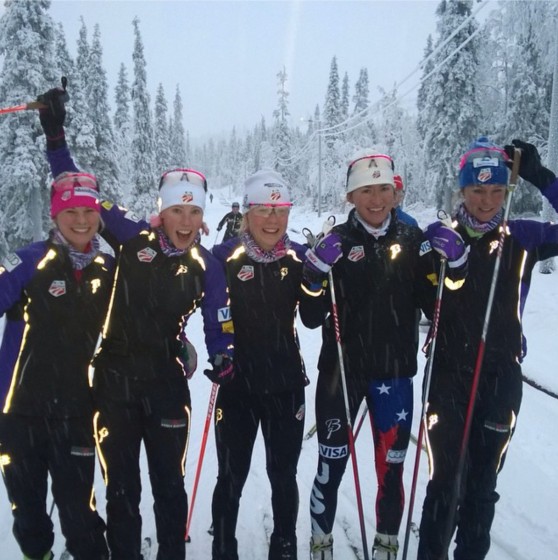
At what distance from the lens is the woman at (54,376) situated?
304 cm

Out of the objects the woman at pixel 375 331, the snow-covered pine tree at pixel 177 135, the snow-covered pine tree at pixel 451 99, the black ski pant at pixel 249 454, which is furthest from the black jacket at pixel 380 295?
the snow-covered pine tree at pixel 177 135

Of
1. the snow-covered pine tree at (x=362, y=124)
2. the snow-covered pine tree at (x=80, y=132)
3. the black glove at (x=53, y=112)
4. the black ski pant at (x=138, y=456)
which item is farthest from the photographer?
the snow-covered pine tree at (x=362, y=124)

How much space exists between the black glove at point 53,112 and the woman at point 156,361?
1124 mm

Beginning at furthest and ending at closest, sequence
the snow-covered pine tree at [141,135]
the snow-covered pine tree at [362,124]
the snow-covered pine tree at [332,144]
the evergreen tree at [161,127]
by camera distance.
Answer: the snow-covered pine tree at [332,144] < the evergreen tree at [161,127] < the snow-covered pine tree at [362,124] < the snow-covered pine tree at [141,135]

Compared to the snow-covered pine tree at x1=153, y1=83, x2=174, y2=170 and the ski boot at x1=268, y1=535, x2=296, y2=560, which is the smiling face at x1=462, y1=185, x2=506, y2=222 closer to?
the ski boot at x1=268, y1=535, x2=296, y2=560

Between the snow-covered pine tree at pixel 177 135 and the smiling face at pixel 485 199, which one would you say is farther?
the snow-covered pine tree at pixel 177 135

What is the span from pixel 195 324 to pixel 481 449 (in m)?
9.34

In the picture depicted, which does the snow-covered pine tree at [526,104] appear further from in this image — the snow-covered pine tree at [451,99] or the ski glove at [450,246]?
the ski glove at [450,246]

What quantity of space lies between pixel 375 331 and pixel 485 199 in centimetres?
122

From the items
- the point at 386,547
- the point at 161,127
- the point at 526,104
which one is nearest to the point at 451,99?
the point at 526,104

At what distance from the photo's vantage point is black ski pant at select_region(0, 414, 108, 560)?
3.04 metres

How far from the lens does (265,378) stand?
134 inches

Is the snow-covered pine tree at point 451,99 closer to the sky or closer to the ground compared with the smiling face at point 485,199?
closer to the sky

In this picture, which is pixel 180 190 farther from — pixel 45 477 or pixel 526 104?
pixel 526 104
